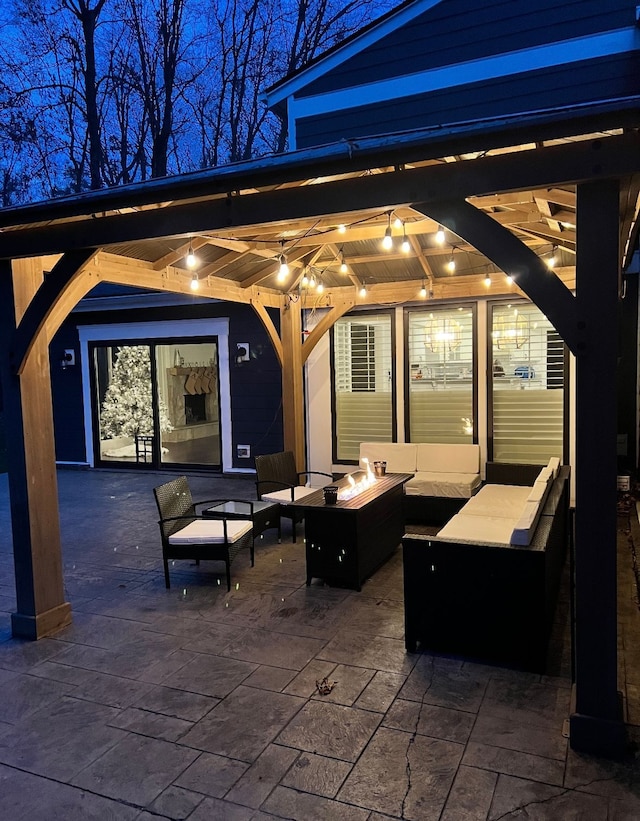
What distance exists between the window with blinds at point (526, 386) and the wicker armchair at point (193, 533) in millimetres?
4393

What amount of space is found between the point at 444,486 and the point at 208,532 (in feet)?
9.95

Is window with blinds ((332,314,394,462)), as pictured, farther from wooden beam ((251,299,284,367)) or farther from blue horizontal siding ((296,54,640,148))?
blue horizontal siding ((296,54,640,148))

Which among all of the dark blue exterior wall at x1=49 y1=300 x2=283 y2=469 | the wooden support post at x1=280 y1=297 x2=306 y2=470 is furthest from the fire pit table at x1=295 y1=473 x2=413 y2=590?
the dark blue exterior wall at x1=49 y1=300 x2=283 y2=469

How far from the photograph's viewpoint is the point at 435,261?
7.62 metres

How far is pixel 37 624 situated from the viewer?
13.7 feet

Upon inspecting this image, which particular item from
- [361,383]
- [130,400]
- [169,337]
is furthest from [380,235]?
[130,400]

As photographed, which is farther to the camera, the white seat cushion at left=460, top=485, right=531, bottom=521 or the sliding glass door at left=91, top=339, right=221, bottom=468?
the sliding glass door at left=91, top=339, right=221, bottom=468

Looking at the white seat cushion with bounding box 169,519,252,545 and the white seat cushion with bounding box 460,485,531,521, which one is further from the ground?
the white seat cushion with bounding box 460,485,531,521

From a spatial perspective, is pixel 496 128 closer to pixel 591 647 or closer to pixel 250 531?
pixel 591 647

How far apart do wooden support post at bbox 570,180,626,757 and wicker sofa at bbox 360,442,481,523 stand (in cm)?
391

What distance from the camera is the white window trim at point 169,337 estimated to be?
10.1 m

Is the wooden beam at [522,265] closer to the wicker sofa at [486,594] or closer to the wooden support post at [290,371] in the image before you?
the wicker sofa at [486,594]

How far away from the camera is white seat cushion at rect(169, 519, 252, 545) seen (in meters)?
5.03

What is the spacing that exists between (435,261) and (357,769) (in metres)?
6.14
